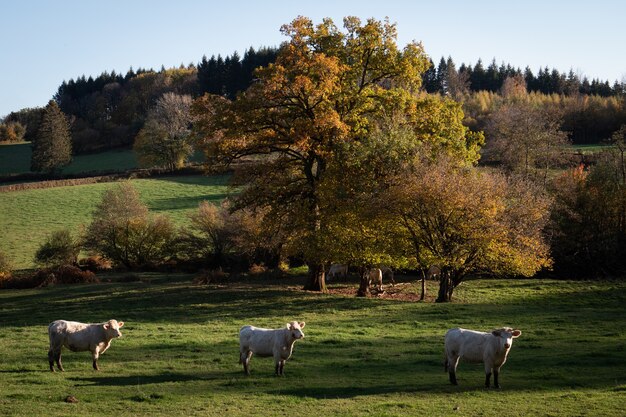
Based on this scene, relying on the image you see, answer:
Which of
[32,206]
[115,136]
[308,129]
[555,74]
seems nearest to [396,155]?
[308,129]

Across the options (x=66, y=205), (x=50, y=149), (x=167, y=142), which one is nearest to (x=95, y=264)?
(x=66, y=205)

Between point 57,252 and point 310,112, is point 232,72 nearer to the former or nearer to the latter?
point 57,252

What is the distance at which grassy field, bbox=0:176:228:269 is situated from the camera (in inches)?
2549

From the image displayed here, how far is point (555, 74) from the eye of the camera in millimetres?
179250

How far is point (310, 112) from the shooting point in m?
37.9

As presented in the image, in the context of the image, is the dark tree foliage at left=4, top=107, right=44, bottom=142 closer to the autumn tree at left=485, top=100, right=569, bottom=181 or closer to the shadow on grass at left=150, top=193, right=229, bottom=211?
the shadow on grass at left=150, top=193, right=229, bottom=211

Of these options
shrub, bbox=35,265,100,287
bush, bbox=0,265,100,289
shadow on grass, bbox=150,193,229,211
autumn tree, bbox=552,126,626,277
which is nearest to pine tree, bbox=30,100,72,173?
shadow on grass, bbox=150,193,229,211

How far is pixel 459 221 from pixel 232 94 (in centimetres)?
12598

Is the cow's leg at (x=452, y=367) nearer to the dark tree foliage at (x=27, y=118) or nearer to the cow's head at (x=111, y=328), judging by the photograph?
the cow's head at (x=111, y=328)

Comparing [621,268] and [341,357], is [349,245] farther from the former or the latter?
[621,268]

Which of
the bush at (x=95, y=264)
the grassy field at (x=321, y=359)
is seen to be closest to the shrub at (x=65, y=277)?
the bush at (x=95, y=264)

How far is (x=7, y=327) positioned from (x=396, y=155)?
21973mm

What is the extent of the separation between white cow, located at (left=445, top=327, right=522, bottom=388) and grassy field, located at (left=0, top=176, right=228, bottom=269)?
4904 cm

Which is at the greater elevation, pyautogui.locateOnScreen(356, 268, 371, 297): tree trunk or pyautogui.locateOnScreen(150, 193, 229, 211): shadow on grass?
pyautogui.locateOnScreen(150, 193, 229, 211): shadow on grass
